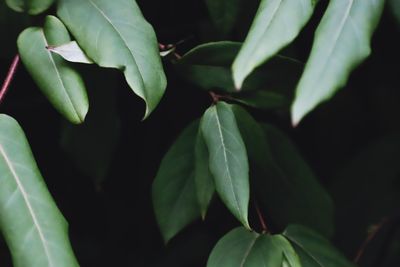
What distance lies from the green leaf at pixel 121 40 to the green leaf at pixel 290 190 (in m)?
0.34

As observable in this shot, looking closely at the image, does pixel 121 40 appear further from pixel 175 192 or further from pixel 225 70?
pixel 175 192

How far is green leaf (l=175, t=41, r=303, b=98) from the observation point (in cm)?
92

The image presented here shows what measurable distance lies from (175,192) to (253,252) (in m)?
0.20

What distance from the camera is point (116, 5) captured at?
0.85m

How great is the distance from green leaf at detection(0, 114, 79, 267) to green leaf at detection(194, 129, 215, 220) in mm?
211

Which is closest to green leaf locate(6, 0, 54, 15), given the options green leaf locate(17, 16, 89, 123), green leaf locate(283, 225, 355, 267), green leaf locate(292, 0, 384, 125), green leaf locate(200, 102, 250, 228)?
green leaf locate(17, 16, 89, 123)

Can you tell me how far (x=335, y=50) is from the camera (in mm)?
700

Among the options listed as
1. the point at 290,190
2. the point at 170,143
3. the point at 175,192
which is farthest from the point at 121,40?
the point at 170,143

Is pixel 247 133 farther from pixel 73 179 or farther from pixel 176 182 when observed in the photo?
pixel 73 179

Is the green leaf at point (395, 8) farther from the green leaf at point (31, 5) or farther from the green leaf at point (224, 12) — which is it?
the green leaf at point (31, 5)

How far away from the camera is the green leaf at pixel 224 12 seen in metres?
1.00

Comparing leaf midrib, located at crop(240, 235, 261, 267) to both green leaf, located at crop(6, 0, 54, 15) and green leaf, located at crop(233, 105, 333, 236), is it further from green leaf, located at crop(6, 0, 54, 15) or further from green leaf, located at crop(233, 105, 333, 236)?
green leaf, located at crop(6, 0, 54, 15)

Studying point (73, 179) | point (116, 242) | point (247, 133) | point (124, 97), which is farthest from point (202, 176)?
point (116, 242)

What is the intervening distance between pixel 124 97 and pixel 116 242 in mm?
457
